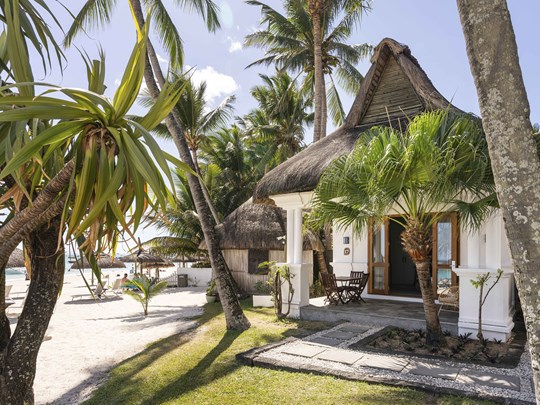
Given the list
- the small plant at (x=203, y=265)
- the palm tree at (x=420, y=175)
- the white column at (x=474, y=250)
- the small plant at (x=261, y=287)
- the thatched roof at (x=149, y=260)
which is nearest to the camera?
the palm tree at (x=420, y=175)

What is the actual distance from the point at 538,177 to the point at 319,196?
4.52 m

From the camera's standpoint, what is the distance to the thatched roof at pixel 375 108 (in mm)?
8625

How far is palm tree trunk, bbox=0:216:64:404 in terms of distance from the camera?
2969 mm

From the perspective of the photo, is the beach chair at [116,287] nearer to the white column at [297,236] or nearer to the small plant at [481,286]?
the white column at [297,236]

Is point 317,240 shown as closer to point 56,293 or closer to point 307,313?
point 307,313

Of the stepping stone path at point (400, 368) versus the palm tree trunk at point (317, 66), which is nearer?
the stepping stone path at point (400, 368)

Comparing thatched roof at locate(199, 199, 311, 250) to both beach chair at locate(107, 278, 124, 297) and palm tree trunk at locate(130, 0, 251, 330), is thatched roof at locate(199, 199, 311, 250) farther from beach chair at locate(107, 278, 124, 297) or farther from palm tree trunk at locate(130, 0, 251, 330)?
palm tree trunk at locate(130, 0, 251, 330)

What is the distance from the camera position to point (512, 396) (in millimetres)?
4512

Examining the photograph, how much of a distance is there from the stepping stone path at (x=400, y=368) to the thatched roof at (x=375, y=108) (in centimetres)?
331

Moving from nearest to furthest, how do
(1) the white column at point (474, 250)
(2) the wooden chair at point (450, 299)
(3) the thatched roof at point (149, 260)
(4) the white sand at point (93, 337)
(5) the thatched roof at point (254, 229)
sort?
1. (4) the white sand at point (93, 337)
2. (1) the white column at point (474, 250)
3. (2) the wooden chair at point (450, 299)
4. (5) the thatched roof at point (254, 229)
5. (3) the thatched roof at point (149, 260)

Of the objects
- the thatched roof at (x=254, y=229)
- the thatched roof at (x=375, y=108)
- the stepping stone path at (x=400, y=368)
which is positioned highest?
the thatched roof at (x=375, y=108)

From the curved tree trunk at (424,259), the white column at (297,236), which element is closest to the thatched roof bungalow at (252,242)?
the white column at (297,236)

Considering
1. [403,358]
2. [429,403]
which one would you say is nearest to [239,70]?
[403,358]

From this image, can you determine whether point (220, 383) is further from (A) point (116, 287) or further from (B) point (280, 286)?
(A) point (116, 287)
